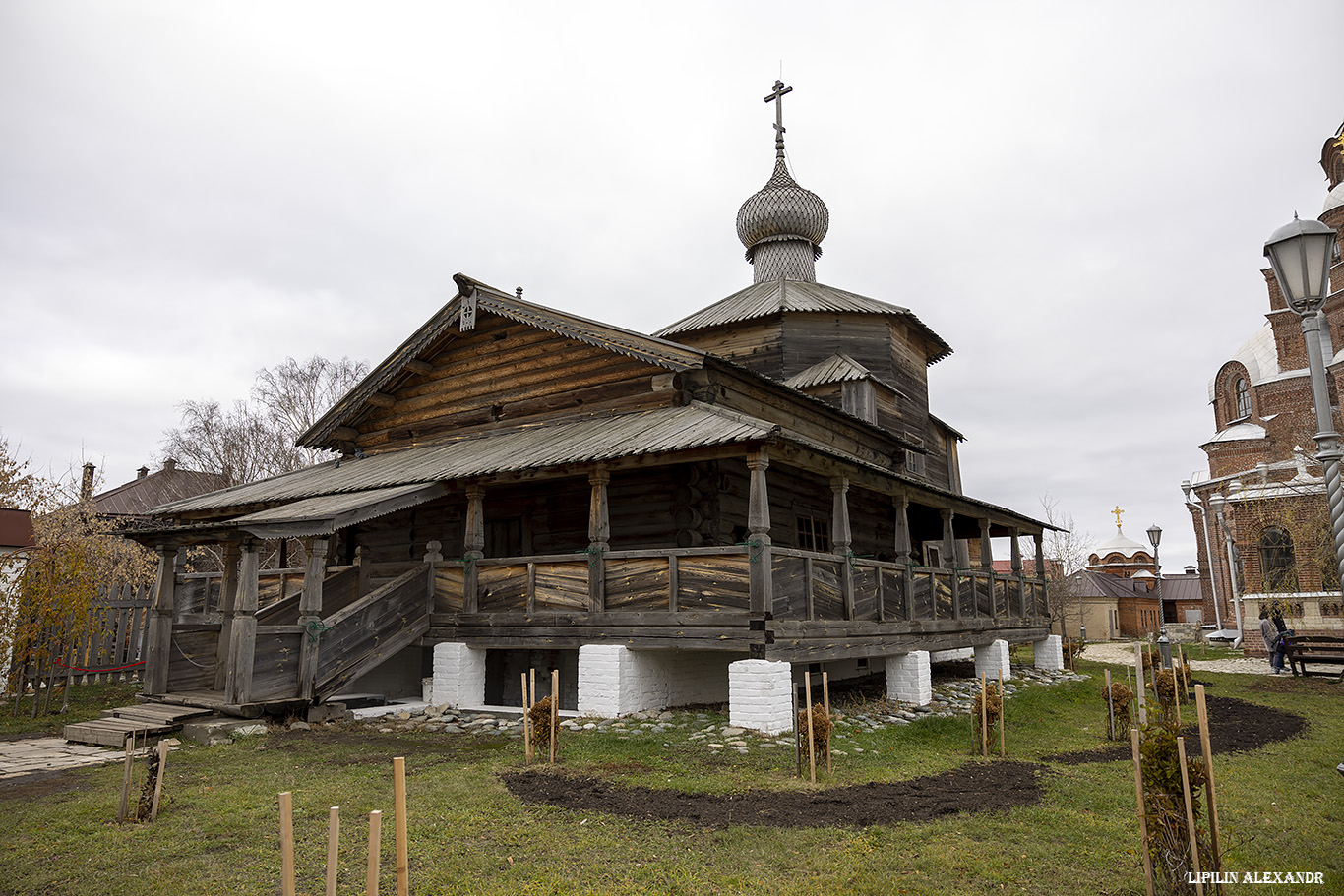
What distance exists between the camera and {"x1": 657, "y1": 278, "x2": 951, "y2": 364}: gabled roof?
21.9 meters

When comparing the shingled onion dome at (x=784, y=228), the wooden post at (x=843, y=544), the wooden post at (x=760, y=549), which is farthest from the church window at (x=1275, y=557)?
the wooden post at (x=760, y=549)

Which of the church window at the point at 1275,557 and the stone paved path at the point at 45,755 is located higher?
the church window at the point at 1275,557

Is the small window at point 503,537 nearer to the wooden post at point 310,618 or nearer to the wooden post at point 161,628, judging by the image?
the wooden post at point 310,618

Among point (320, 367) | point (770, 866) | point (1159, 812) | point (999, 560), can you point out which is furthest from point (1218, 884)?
point (999, 560)

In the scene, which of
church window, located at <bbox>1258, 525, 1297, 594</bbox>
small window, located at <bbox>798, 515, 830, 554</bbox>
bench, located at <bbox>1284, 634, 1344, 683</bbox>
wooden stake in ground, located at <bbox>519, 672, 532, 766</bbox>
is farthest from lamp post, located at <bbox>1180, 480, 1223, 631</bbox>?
wooden stake in ground, located at <bbox>519, 672, 532, 766</bbox>

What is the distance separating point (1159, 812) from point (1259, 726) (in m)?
9.29

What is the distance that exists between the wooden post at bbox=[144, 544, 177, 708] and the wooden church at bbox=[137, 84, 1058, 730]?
0.03m

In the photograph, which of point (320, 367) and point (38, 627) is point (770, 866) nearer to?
point (38, 627)

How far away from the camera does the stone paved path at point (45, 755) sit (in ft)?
29.6

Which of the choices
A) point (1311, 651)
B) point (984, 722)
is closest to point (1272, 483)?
point (1311, 651)

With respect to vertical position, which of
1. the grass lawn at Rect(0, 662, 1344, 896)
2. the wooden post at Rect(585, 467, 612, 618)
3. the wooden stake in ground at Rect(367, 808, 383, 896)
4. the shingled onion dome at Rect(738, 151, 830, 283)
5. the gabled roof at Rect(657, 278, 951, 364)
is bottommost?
the grass lawn at Rect(0, 662, 1344, 896)

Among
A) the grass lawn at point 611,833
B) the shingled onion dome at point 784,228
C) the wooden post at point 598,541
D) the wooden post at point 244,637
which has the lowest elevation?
the grass lawn at point 611,833

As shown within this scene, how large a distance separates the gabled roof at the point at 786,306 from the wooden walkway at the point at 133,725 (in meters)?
14.5

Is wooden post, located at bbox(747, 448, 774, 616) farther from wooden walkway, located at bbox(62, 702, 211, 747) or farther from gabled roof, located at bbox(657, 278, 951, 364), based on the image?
gabled roof, located at bbox(657, 278, 951, 364)
